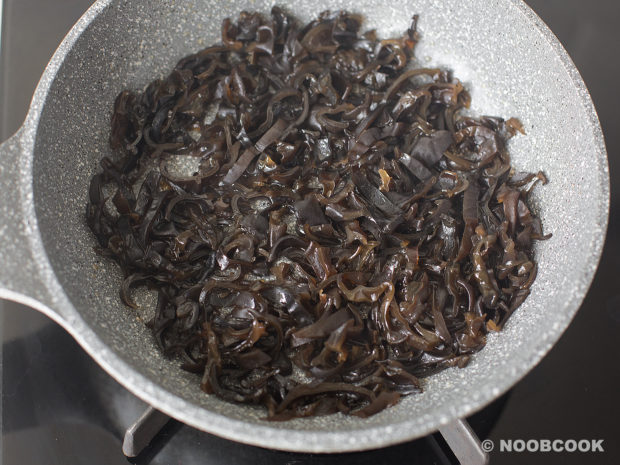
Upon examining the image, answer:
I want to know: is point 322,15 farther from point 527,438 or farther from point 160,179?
point 527,438

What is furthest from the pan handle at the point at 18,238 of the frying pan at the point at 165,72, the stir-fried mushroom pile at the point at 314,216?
the stir-fried mushroom pile at the point at 314,216

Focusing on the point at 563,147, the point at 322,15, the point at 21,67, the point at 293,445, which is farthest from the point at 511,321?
the point at 21,67

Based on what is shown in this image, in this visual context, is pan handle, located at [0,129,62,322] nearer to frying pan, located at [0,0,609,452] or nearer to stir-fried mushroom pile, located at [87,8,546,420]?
frying pan, located at [0,0,609,452]

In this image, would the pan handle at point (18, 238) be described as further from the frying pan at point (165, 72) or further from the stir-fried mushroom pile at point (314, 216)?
the stir-fried mushroom pile at point (314, 216)

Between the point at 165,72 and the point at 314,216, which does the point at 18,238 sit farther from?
the point at 165,72

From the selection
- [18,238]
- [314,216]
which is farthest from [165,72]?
[18,238]

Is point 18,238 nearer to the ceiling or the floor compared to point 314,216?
nearer to the floor

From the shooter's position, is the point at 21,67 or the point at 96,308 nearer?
the point at 96,308
